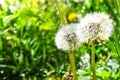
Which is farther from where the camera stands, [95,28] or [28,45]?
[28,45]

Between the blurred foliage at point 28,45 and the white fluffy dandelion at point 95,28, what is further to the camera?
the blurred foliage at point 28,45

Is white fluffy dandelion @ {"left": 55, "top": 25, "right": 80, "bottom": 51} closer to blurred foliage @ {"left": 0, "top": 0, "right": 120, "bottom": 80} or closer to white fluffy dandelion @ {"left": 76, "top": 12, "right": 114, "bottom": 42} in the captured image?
white fluffy dandelion @ {"left": 76, "top": 12, "right": 114, "bottom": 42}

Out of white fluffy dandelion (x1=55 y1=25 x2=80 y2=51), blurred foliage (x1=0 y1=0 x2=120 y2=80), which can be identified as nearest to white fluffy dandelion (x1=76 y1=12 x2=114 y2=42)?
white fluffy dandelion (x1=55 y1=25 x2=80 y2=51)

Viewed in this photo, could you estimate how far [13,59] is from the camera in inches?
86.4

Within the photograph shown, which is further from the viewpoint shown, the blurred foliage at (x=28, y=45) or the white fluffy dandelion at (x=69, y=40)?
the blurred foliage at (x=28, y=45)

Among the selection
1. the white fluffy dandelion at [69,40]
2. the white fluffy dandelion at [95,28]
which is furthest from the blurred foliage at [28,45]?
the white fluffy dandelion at [95,28]

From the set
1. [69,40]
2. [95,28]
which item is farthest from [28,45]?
[95,28]

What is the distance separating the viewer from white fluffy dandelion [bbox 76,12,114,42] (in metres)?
1.14

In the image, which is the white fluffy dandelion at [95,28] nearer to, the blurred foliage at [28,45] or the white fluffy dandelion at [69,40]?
the white fluffy dandelion at [69,40]

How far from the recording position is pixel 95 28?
1.16 m

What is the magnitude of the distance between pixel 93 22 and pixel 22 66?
1.04 metres

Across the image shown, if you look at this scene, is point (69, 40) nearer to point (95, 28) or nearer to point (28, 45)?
point (95, 28)

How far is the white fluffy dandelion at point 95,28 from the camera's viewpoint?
1142 millimetres

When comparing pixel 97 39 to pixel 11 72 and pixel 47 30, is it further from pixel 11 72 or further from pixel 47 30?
pixel 47 30
